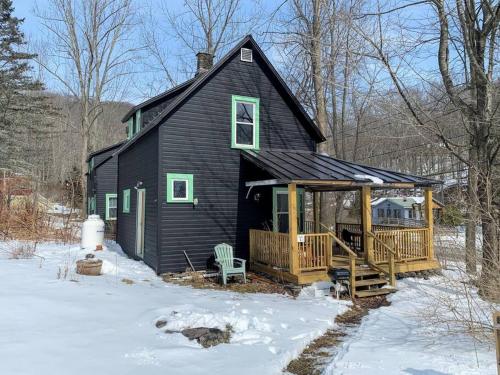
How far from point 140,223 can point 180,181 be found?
2797mm

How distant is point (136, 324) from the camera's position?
622cm

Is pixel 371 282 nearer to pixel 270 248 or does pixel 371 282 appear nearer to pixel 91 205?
pixel 270 248

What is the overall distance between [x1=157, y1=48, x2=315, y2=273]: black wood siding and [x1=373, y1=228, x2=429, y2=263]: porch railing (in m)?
3.57

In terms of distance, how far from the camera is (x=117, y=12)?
28.8 metres

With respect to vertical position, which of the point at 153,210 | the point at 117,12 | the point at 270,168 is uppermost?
the point at 117,12

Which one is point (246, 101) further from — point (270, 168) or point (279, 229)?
point (279, 229)

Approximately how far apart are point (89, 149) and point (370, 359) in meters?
30.6

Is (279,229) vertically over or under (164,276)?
over

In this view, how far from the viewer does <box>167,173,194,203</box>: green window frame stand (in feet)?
37.5

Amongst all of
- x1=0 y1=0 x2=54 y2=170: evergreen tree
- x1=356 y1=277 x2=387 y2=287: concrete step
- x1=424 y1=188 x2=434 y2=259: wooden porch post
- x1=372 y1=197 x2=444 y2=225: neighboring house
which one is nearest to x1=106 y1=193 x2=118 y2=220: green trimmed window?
x1=0 y1=0 x2=54 y2=170: evergreen tree

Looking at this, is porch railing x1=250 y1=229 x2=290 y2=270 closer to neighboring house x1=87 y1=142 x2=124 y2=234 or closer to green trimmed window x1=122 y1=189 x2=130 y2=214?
green trimmed window x1=122 y1=189 x2=130 y2=214

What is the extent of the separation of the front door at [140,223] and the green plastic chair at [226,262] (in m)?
3.21

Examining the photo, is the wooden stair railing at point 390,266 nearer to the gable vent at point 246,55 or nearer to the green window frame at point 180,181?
the green window frame at point 180,181

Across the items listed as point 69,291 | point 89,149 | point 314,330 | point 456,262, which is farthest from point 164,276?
point 89,149
